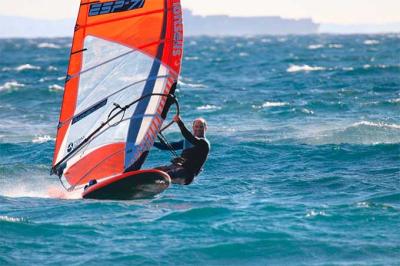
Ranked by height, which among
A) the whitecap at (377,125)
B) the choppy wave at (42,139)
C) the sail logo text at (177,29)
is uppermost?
the sail logo text at (177,29)

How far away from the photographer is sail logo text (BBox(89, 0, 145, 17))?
13637 mm

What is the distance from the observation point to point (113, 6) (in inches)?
539

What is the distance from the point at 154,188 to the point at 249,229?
2299mm

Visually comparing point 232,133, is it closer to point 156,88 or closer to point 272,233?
point 156,88

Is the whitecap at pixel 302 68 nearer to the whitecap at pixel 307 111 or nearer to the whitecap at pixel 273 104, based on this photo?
the whitecap at pixel 273 104

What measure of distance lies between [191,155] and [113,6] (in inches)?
111

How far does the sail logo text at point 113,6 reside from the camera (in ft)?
44.7

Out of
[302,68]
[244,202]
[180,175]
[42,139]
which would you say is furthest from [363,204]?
[302,68]

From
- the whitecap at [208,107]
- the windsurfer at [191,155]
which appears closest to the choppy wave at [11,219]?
the windsurfer at [191,155]

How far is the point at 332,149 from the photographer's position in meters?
19.5

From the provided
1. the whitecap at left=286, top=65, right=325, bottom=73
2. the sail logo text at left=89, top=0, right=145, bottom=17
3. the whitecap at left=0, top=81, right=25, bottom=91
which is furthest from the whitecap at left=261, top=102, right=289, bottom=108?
the whitecap at left=286, top=65, right=325, bottom=73

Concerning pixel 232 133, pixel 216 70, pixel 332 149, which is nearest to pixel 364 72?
pixel 216 70

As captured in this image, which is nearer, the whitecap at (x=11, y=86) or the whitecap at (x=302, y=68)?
the whitecap at (x=11, y=86)

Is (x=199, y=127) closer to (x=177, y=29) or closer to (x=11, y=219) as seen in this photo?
(x=177, y=29)
